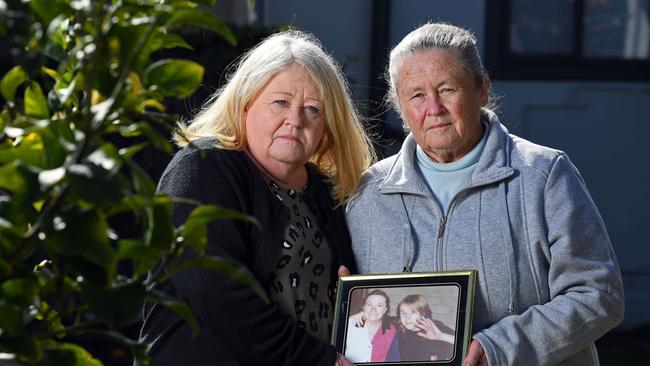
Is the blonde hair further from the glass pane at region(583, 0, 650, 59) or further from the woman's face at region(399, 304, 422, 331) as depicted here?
the glass pane at region(583, 0, 650, 59)

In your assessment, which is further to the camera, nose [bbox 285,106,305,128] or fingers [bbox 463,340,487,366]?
nose [bbox 285,106,305,128]

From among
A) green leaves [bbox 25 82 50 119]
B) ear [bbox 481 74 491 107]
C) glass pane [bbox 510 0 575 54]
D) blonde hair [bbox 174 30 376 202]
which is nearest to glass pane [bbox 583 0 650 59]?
glass pane [bbox 510 0 575 54]

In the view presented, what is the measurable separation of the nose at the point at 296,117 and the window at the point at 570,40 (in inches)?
204

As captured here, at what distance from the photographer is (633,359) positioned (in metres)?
7.60

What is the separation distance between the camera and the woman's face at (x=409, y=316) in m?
3.02

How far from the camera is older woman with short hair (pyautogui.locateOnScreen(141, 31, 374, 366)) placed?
9.73ft

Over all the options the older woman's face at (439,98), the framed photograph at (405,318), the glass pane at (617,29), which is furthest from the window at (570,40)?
the framed photograph at (405,318)

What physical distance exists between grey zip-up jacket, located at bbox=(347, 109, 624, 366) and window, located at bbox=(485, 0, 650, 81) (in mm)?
5079

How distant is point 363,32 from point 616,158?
78.7 inches

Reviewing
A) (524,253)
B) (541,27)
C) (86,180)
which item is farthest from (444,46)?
(541,27)

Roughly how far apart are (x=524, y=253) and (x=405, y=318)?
358 millimetres

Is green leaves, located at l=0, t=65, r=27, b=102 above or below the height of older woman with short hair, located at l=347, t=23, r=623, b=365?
above

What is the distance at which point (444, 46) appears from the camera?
321 centimetres

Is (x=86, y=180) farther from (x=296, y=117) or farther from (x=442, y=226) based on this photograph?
(x=442, y=226)
